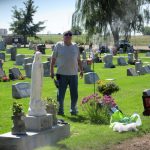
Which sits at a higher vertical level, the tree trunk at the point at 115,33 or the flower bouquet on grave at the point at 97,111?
the tree trunk at the point at 115,33

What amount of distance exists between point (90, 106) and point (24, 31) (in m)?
74.7

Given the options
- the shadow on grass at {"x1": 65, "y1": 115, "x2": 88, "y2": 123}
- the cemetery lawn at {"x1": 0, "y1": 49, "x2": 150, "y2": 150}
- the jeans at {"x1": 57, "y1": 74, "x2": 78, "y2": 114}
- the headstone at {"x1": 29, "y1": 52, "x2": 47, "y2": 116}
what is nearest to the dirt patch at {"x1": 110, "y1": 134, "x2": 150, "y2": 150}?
the cemetery lawn at {"x1": 0, "y1": 49, "x2": 150, "y2": 150}

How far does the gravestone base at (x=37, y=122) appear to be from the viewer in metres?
7.96

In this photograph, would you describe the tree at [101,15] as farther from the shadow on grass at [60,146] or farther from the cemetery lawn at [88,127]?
the shadow on grass at [60,146]

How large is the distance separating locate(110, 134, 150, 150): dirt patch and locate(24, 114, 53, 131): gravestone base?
115cm

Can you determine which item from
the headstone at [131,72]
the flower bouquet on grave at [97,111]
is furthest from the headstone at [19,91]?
the headstone at [131,72]

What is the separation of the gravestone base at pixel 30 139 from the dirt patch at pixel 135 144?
102cm

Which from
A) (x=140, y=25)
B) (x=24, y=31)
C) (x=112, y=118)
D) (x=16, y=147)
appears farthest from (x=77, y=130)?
(x=24, y=31)

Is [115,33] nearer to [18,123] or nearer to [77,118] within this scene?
[77,118]

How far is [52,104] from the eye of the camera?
8.76 m

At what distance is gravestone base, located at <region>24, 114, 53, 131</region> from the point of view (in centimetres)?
796

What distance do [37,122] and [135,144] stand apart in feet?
5.37

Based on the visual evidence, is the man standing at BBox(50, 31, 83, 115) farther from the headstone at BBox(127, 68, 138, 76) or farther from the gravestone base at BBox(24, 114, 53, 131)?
the headstone at BBox(127, 68, 138, 76)

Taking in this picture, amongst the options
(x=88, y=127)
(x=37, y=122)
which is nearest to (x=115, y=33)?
(x=88, y=127)
